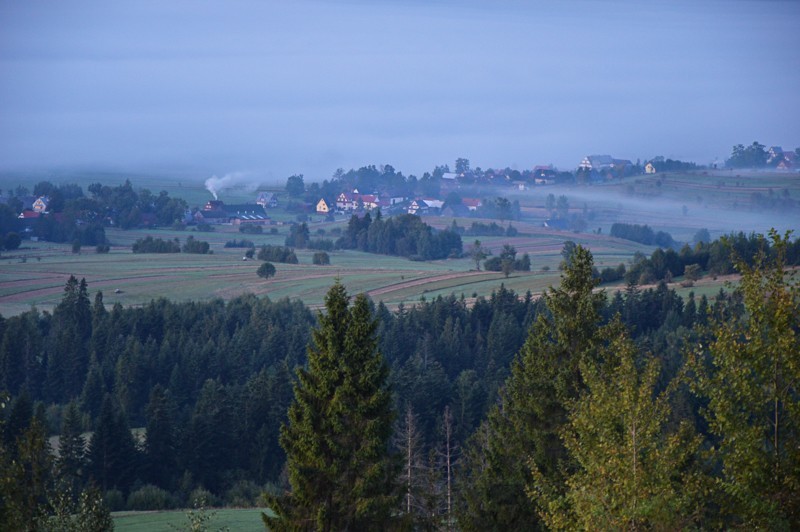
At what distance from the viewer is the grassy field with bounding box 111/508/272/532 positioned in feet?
127

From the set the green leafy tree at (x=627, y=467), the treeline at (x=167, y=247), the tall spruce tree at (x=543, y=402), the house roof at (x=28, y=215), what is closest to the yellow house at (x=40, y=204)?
the house roof at (x=28, y=215)

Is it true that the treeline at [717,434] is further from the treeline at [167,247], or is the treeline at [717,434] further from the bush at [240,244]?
the bush at [240,244]

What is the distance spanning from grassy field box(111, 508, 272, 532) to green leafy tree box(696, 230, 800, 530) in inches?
957

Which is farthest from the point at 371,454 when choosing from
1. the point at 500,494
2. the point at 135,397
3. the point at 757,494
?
the point at 135,397

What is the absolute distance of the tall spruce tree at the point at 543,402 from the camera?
85.1 feet

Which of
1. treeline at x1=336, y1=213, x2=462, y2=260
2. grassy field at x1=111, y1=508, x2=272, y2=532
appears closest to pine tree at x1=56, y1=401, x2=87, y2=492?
grassy field at x1=111, y1=508, x2=272, y2=532

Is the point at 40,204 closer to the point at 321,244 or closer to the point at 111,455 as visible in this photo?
the point at 321,244

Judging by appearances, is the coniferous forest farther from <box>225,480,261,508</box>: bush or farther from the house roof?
the house roof

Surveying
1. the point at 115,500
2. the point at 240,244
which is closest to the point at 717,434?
the point at 115,500

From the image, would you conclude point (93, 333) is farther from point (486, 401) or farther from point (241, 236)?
point (241, 236)

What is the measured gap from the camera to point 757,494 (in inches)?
629

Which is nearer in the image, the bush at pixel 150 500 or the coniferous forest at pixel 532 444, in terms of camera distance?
the coniferous forest at pixel 532 444

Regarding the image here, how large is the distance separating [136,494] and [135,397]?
2118 cm

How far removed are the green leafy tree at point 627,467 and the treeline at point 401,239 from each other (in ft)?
441
